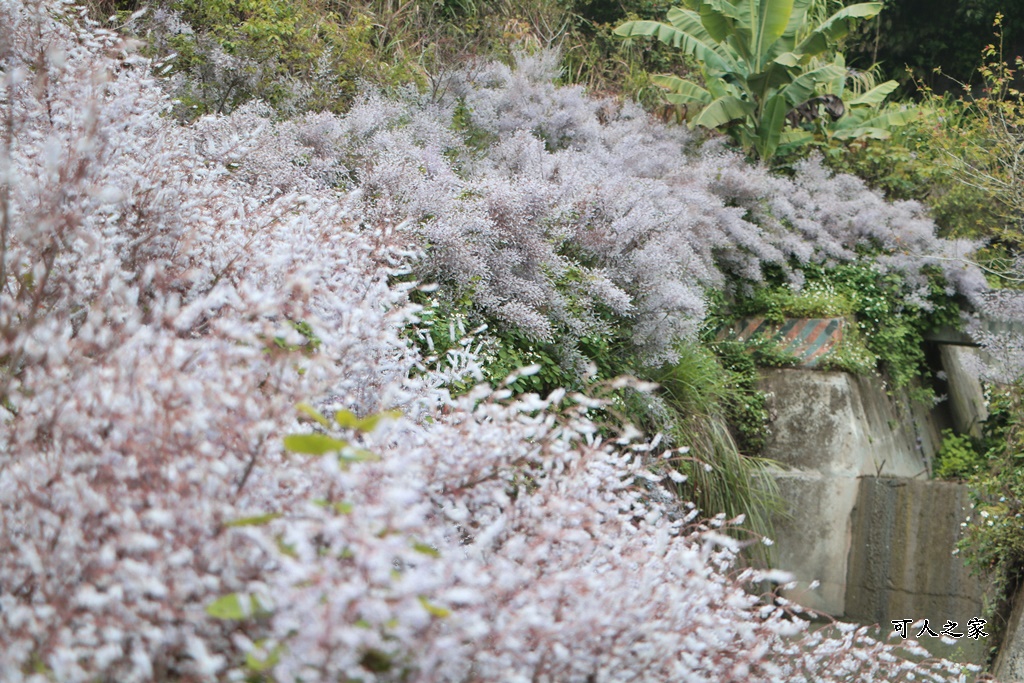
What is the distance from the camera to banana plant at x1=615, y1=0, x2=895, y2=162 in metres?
9.16

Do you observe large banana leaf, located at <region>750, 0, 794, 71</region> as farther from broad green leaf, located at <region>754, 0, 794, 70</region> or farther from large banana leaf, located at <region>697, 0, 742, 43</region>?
large banana leaf, located at <region>697, 0, 742, 43</region>

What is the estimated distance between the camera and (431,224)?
181 inches

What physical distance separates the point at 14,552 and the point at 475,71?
7.39m

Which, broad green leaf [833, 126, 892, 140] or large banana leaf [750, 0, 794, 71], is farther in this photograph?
broad green leaf [833, 126, 892, 140]

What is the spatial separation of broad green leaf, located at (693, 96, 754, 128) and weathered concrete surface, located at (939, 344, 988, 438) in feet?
11.1

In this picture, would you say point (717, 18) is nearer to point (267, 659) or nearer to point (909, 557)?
point (909, 557)

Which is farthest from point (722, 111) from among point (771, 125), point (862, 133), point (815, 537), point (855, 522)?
point (815, 537)

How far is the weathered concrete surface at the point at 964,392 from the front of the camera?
832cm

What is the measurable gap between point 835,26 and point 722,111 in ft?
4.95

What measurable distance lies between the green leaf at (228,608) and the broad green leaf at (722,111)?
881 centimetres

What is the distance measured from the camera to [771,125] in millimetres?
9391

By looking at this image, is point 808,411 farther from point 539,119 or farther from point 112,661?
point 112,661

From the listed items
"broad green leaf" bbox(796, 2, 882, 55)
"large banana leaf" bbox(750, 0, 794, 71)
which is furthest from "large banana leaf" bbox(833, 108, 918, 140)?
"large banana leaf" bbox(750, 0, 794, 71)

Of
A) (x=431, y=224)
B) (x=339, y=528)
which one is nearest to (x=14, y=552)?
(x=339, y=528)
